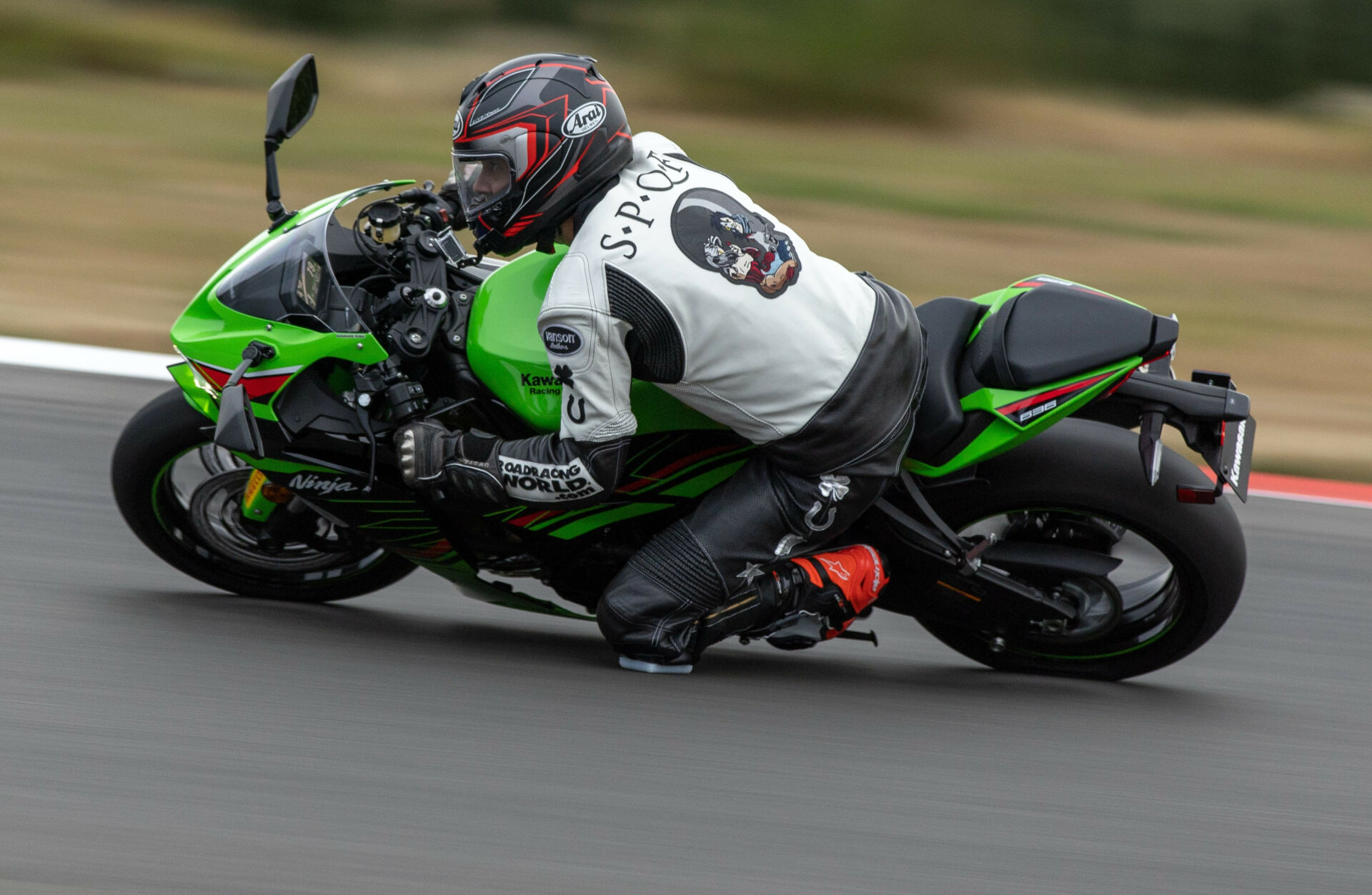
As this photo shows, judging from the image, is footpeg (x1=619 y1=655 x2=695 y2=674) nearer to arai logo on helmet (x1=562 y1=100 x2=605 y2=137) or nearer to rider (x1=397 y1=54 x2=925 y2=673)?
rider (x1=397 y1=54 x2=925 y2=673)

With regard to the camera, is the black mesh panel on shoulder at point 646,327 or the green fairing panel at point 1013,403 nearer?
the black mesh panel on shoulder at point 646,327

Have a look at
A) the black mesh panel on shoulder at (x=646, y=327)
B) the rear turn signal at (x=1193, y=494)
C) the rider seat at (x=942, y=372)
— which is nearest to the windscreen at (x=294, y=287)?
the black mesh panel on shoulder at (x=646, y=327)

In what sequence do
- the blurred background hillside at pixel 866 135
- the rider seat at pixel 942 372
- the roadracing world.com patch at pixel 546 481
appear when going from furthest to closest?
1. the blurred background hillside at pixel 866 135
2. the rider seat at pixel 942 372
3. the roadracing world.com patch at pixel 546 481

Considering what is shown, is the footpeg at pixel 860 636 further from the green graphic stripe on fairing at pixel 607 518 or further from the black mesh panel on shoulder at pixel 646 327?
the black mesh panel on shoulder at pixel 646 327

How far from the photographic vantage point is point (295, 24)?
41.5ft

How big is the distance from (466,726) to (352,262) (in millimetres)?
1091

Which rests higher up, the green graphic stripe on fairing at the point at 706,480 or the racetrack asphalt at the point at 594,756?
the green graphic stripe on fairing at the point at 706,480

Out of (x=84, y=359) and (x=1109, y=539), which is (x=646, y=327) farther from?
(x=84, y=359)

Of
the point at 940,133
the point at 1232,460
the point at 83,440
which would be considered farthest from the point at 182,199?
the point at 1232,460

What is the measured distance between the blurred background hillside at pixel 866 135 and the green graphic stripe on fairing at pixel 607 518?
130 inches

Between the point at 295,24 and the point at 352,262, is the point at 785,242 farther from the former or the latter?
the point at 295,24

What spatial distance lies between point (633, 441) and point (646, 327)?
15.5 inches

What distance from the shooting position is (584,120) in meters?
3.04

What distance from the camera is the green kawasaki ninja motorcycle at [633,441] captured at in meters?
3.21
